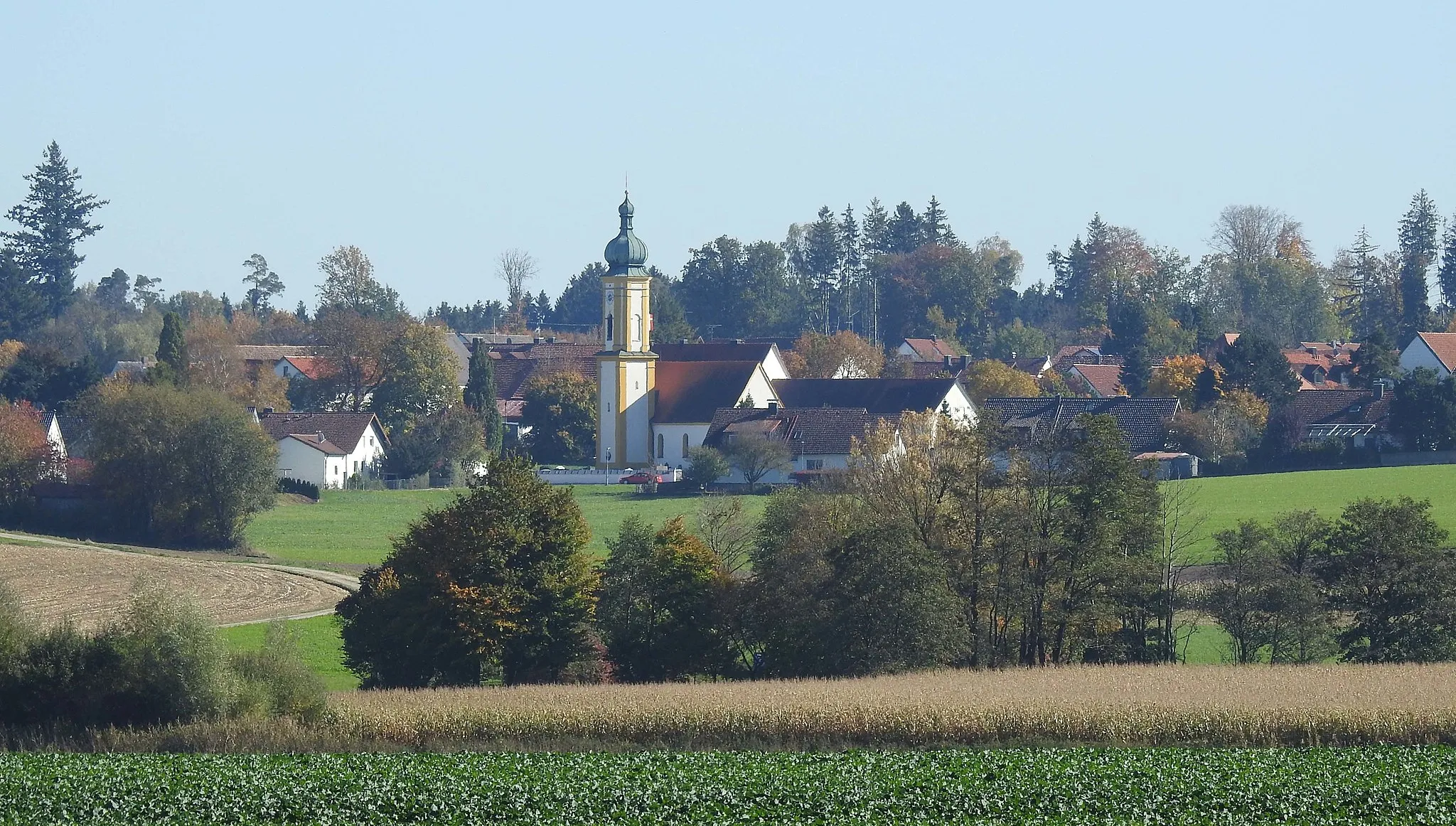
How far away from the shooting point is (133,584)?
4872 centimetres

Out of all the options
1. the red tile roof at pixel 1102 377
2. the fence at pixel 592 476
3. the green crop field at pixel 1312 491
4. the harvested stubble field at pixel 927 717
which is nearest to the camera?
the harvested stubble field at pixel 927 717

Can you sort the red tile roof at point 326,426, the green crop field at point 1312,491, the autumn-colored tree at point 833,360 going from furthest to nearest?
the autumn-colored tree at point 833,360 < the red tile roof at point 326,426 < the green crop field at point 1312,491

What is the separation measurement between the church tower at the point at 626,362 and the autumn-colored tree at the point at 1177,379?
2559cm

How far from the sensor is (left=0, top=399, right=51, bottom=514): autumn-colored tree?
71.1m

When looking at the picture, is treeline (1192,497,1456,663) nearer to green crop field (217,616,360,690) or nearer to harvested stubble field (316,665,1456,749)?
harvested stubble field (316,665,1456,749)

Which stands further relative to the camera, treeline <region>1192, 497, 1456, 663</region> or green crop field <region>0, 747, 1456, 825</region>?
treeline <region>1192, 497, 1456, 663</region>

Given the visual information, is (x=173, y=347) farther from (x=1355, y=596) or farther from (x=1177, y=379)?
(x=1355, y=596)

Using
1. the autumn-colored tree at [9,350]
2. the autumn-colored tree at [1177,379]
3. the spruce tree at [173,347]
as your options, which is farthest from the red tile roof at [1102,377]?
the autumn-colored tree at [9,350]

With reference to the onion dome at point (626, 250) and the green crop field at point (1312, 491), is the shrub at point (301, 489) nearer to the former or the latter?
the onion dome at point (626, 250)

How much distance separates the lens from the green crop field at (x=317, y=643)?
134ft

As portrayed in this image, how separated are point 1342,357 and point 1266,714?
290 feet

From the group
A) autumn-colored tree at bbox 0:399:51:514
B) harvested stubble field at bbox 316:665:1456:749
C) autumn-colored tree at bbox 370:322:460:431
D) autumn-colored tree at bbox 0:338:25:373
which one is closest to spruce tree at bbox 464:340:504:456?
autumn-colored tree at bbox 370:322:460:431

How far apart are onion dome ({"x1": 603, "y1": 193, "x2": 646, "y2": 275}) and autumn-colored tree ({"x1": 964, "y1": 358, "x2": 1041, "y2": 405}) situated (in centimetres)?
1996

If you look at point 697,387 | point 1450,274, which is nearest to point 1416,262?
point 1450,274
